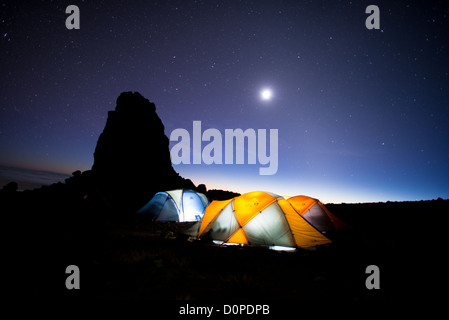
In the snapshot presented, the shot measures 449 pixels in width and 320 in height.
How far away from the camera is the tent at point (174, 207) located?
1316cm

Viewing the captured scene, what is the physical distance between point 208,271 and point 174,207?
8.99 m

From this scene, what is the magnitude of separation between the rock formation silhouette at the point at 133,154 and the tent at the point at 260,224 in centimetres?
3159

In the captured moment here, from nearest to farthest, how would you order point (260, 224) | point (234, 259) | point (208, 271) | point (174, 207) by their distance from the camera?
point (208, 271)
point (234, 259)
point (260, 224)
point (174, 207)

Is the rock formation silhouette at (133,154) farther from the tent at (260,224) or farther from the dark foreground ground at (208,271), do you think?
the dark foreground ground at (208,271)

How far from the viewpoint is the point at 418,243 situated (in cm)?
864

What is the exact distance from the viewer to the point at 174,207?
1334 centimetres

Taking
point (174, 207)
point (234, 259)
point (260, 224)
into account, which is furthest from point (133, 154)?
point (234, 259)

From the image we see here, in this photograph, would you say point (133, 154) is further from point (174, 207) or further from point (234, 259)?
point (234, 259)

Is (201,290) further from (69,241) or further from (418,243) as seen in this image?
(418,243)

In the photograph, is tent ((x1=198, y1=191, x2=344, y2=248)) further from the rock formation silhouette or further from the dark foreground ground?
the rock formation silhouette

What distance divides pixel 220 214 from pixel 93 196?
51.6ft

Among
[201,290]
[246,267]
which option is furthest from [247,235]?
[201,290]

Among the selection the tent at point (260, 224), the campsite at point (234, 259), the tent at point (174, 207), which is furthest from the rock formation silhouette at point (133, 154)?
the tent at point (260, 224)

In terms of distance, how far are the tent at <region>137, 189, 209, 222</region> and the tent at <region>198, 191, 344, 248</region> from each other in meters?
5.04
